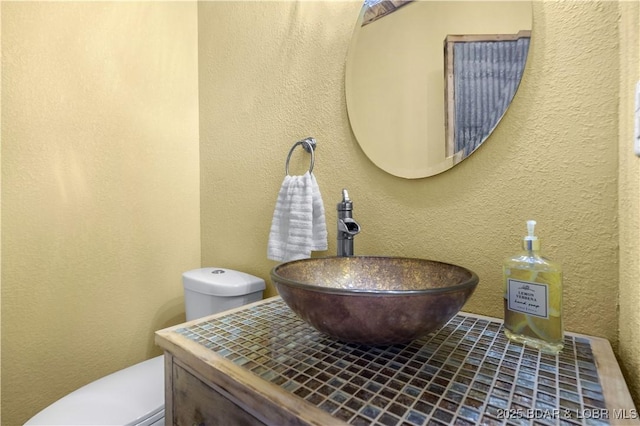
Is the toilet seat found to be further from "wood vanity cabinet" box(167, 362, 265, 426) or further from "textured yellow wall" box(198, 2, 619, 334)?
"textured yellow wall" box(198, 2, 619, 334)

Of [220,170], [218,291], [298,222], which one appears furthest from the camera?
[220,170]

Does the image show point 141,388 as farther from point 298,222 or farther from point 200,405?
point 298,222

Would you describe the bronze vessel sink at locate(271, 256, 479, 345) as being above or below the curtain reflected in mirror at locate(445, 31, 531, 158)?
below

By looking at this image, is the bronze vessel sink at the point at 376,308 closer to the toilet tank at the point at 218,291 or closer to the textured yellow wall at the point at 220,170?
the textured yellow wall at the point at 220,170

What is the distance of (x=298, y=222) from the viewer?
1018 millimetres

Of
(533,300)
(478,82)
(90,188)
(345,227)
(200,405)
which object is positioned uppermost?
(478,82)

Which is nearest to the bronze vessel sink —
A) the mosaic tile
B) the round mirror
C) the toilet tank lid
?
the mosaic tile

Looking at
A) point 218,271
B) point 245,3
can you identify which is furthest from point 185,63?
point 218,271

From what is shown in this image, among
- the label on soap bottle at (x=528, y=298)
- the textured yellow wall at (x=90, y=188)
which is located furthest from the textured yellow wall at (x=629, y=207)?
the textured yellow wall at (x=90, y=188)

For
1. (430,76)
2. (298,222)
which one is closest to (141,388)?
(298,222)

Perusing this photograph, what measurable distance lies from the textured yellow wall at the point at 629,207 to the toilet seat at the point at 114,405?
1095 mm

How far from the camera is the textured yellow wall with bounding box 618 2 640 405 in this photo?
1.67ft

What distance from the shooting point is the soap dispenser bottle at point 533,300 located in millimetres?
563

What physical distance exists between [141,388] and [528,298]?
3.61 feet
